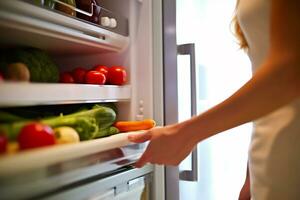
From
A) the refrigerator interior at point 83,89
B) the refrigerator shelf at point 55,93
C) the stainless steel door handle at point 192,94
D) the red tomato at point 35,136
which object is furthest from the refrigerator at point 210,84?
the red tomato at point 35,136

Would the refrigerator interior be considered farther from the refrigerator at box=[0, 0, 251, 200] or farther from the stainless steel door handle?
the stainless steel door handle

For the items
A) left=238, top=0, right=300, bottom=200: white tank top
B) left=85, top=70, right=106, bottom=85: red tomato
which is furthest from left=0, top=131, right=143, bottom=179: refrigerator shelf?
left=238, top=0, right=300, bottom=200: white tank top

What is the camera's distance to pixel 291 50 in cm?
55

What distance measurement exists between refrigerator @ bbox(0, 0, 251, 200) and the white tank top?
1.07ft

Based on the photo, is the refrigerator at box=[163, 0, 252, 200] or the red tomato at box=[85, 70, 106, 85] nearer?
the red tomato at box=[85, 70, 106, 85]

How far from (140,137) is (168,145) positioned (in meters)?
0.09

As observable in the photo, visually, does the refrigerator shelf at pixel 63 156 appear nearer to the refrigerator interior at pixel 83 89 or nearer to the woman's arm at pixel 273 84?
the refrigerator interior at pixel 83 89

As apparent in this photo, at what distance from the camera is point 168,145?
658mm

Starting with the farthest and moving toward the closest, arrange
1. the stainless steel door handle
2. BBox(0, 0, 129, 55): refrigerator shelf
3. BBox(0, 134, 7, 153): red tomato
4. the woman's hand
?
the stainless steel door handle → the woman's hand → BBox(0, 0, 129, 55): refrigerator shelf → BBox(0, 134, 7, 153): red tomato

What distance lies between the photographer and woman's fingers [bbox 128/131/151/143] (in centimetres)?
71

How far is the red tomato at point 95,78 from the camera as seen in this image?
85cm

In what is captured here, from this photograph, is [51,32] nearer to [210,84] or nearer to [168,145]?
[168,145]

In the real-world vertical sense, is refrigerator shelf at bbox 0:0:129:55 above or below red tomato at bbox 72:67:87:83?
above

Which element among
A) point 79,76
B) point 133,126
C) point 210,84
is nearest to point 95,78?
point 79,76
